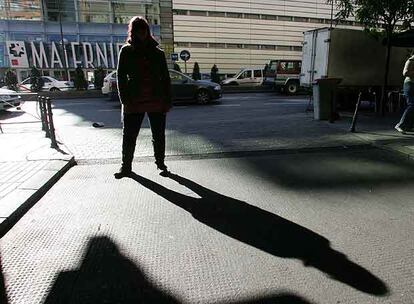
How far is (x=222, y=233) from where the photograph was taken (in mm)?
3676

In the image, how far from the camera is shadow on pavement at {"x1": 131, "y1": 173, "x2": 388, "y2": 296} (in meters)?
2.93

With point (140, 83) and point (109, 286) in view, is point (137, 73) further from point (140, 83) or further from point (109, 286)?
point (109, 286)

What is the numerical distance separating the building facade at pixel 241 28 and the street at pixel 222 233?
41463 mm

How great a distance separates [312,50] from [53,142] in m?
9.95

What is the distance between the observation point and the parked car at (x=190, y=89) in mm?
16266

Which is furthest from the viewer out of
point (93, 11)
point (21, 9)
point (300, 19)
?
point (300, 19)

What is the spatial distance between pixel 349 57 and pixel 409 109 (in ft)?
17.6

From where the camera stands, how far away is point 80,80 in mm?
26328

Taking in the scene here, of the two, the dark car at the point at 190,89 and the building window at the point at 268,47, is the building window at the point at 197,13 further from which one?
the dark car at the point at 190,89

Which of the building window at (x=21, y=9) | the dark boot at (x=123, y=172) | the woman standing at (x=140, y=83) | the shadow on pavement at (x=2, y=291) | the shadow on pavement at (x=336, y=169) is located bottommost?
the shadow on pavement at (x=336, y=169)

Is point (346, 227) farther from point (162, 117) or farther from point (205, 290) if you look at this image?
point (162, 117)

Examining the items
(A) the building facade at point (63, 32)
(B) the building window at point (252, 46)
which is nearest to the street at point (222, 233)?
(A) the building facade at point (63, 32)

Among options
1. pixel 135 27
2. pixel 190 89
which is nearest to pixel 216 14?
pixel 190 89

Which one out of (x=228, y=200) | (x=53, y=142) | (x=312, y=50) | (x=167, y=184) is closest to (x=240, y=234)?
(x=228, y=200)
